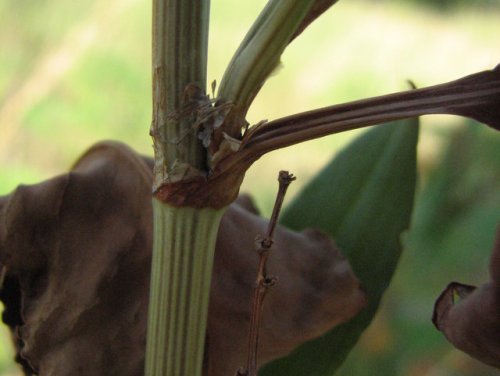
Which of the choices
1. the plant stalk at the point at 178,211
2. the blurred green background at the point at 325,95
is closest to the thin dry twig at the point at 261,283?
the plant stalk at the point at 178,211

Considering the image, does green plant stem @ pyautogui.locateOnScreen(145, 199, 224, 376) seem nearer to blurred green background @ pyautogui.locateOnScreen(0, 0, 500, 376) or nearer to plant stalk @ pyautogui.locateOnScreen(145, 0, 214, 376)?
plant stalk @ pyautogui.locateOnScreen(145, 0, 214, 376)

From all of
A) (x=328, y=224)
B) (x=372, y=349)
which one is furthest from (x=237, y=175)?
(x=372, y=349)

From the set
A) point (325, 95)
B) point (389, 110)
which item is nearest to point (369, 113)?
point (389, 110)

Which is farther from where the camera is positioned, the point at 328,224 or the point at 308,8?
the point at 328,224

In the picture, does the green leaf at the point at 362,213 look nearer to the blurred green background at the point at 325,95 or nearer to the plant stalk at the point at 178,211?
the plant stalk at the point at 178,211

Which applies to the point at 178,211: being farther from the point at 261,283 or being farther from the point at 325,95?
the point at 325,95

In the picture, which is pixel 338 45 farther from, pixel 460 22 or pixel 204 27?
pixel 204 27
